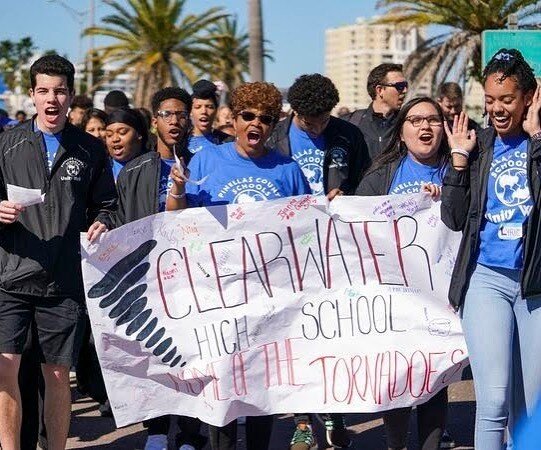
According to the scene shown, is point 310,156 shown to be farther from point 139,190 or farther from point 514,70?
point 514,70

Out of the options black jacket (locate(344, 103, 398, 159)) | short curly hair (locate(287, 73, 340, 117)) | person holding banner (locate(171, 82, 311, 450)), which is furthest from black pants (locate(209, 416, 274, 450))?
black jacket (locate(344, 103, 398, 159))

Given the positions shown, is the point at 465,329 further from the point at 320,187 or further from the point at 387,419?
the point at 320,187

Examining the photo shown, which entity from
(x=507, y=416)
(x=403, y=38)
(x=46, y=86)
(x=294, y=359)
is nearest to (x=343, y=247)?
(x=294, y=359)

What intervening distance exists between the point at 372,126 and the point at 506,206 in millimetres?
3144

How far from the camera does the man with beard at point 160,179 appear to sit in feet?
20.0

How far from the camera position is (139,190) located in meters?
6.12

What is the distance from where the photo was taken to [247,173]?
5.66 meters

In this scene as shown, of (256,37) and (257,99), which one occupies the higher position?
(256,37)

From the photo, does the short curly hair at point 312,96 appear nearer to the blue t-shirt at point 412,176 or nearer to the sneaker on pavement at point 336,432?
the blue t-shirt at point 412,176

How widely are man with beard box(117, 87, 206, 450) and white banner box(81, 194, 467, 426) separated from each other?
359mm

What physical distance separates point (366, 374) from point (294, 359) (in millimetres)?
375

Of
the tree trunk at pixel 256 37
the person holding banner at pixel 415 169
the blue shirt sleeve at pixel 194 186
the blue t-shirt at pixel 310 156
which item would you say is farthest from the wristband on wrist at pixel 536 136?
the tree trunk at pixel 256 37

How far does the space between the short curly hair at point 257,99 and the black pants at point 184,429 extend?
1.78 meters

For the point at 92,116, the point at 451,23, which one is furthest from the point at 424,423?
the point at 451,23
